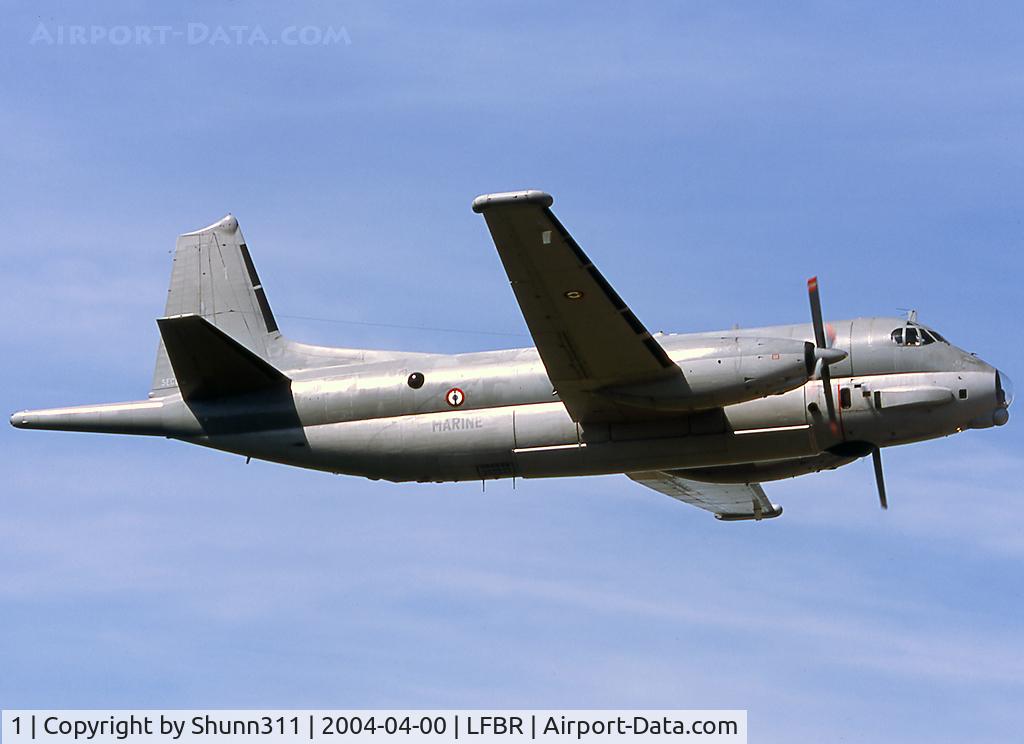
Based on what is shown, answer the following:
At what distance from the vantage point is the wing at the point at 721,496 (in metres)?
39.1

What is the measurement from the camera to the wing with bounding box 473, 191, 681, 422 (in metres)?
29.2

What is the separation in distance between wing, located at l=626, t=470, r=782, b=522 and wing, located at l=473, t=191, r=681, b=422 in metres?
6.18

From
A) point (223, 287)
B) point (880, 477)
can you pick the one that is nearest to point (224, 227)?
point (223, 287)

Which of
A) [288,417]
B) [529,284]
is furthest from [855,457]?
[288,417]

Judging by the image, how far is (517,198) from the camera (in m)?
28.7

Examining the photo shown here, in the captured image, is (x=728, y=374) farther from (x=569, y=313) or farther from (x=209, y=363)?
(x=209, y=363)

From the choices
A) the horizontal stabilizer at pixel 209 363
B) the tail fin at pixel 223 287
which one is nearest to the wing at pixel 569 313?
the horizontal stabilizer at pixel 209 363

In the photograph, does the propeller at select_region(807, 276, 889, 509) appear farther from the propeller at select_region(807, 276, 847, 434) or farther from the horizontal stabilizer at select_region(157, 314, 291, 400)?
the horizontal stabilizer at select_region(157, 314, 291, 400)

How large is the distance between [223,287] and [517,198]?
1388 cm

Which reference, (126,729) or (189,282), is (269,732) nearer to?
(126,729)

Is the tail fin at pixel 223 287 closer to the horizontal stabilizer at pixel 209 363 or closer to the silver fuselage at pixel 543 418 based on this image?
the horizontal stabilizer at pixel 209 363

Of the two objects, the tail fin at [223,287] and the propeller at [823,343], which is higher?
the tail fin at [223,287]

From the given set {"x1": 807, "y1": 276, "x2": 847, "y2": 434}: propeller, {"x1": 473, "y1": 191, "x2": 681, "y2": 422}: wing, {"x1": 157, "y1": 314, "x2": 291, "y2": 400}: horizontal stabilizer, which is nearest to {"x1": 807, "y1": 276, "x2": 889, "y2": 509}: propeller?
{"x1": 807, "y1": 276, "x2": 847, "y2": 434}: propeller

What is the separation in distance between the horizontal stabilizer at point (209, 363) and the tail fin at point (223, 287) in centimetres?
340
